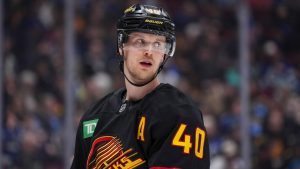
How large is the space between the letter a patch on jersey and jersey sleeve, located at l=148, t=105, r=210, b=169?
15.1 inches

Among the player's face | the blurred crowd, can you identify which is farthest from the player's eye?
A: the blurred crowd

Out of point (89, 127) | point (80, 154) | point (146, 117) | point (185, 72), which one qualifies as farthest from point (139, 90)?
point (185, 72)

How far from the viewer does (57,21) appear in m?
6.64

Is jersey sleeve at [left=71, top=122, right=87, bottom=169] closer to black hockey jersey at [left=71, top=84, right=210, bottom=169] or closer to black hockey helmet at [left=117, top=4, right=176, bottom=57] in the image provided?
black hockey jersey at [left=71, top=84, right=210, bottom=169]

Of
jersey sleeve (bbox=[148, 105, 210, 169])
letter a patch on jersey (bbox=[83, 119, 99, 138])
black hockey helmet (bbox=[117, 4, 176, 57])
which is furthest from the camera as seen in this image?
letter a patch on jersey (bbox=[83, 119, 99, 138])

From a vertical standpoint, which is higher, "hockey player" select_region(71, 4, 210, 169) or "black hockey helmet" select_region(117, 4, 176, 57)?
"black hockey helmet" select_region(117, 4, 176, 57)

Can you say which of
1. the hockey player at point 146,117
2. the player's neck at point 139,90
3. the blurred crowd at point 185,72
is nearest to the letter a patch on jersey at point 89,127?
the hockey player at point 146,117

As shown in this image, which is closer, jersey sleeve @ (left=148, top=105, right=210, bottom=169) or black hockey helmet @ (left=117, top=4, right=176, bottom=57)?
jersey sleeve @ (left=148, top=105, right=210, bottom=169)

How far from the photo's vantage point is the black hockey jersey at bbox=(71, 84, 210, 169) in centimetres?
255

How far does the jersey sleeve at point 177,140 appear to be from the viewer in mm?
2541

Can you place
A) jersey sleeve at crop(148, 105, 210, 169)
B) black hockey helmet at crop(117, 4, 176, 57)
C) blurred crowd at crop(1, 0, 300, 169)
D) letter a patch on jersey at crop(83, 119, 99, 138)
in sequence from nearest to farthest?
jersey sleeve at crop(148, 105, 210, 169)
black hockey helmet at crop(117, 4, 176, 57)
letter a patch on jersey at crop(83, 119, 99, 138)
blurred crowd at crop(1, 0, 300, 169)

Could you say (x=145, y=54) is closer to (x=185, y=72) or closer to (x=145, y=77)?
(x=145, y=77)

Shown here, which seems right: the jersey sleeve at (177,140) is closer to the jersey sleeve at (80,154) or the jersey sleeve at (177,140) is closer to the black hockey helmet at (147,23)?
the black hockey helmet at (147,23)

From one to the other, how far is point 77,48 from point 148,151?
4060 millimetres
